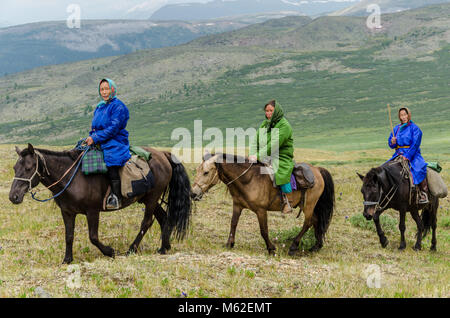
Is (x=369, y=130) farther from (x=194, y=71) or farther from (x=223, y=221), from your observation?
(x=223, y=221)

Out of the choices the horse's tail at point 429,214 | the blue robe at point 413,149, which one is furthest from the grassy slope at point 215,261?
the blue robe at point 413,149

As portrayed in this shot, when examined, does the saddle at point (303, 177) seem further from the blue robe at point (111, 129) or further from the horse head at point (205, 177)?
the blue robe at point (111, 129)

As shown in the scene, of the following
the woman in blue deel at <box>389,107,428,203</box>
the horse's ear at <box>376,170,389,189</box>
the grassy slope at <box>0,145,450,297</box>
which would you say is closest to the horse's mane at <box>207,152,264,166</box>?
the grassy slope at <box>0,145,450,297</box>

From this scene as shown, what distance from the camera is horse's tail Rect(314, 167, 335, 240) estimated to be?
11.0 meters

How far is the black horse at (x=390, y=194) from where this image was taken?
35.2 feet

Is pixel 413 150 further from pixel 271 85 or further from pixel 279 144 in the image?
pixel 271 85

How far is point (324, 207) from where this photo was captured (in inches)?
437

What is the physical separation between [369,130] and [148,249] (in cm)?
9095

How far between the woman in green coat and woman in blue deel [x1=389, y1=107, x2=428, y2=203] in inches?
141

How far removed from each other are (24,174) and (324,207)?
269 inches

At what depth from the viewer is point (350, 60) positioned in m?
155

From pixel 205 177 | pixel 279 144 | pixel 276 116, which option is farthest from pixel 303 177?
pixel 205 177

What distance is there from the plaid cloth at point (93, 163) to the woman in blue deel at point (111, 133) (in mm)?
102
